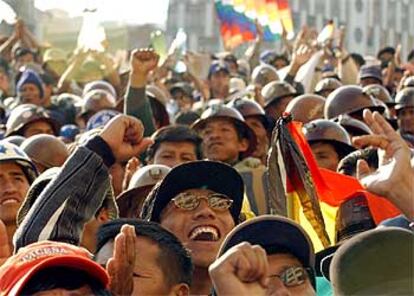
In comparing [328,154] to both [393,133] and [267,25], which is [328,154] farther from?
[267,25]

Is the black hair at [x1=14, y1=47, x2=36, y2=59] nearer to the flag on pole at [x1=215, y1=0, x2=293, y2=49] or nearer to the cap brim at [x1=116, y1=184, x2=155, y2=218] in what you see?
the flag on pole at [x1=215, y1=0, x2=293, y2=49]

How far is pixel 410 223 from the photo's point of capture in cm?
516

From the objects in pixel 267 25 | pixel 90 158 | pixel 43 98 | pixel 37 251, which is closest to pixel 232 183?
pixel 90 158

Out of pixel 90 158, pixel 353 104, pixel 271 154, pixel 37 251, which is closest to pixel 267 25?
pixel 353 104

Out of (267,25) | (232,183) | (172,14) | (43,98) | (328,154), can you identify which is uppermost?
(232,183)

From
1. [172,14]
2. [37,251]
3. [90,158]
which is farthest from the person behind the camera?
[172,14]

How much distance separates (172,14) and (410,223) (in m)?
33.4

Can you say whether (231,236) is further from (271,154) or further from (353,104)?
(353,104)

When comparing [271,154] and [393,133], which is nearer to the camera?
[393,133]

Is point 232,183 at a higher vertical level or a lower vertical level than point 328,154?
higher

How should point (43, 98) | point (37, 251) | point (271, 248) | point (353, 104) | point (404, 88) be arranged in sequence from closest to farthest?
point (37, 251) → point (271, 248) → point (353, 104) → point (404, 88) → point (43, 98)

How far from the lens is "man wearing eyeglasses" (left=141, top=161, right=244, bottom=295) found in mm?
5828

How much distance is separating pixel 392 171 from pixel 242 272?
51.9 inches

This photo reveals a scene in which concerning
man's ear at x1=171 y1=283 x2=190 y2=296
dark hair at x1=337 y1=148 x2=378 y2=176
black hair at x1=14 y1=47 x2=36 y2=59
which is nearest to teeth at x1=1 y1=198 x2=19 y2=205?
dark hair at x1=337 y1=148 x2=378 y2=176
